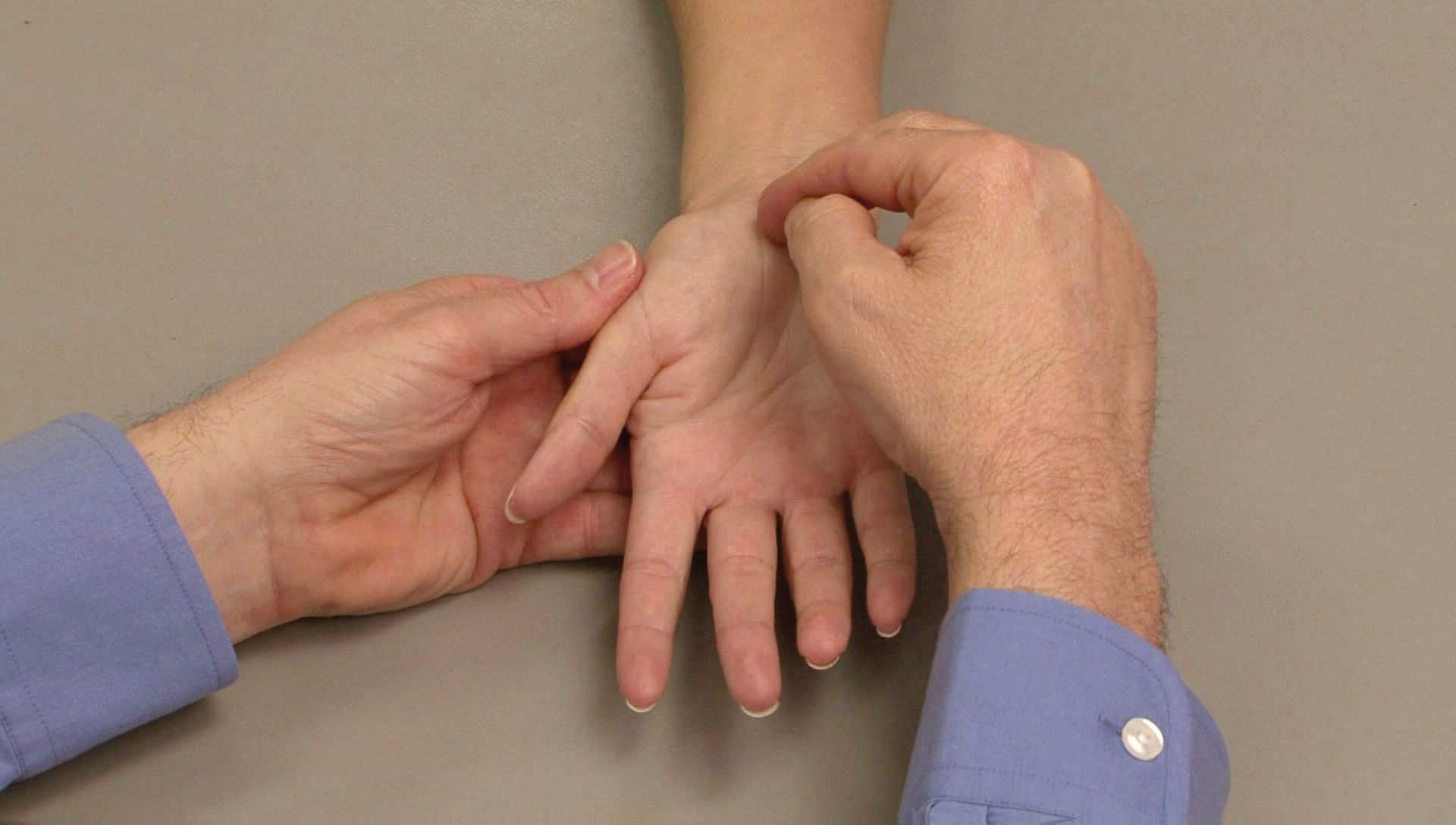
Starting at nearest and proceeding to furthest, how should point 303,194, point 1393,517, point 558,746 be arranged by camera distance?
point 558,746 → point 1393,517 → point 303,194

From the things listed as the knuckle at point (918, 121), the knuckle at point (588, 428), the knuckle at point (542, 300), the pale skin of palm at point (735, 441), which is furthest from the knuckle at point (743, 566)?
the knuckle at point (918, 121)

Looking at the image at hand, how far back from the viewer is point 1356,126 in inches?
45.9

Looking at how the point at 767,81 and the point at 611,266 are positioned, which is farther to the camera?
the point at 767,81

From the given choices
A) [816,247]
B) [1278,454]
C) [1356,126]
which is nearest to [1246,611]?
[1278,454]

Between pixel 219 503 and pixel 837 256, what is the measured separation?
473mm

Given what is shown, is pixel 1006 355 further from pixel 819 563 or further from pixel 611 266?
pixel 611 266

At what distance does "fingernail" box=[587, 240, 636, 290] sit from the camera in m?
0.97

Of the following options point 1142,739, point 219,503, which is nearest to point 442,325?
point 219,503

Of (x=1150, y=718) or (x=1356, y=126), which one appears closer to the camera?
(x=1150, y=718)

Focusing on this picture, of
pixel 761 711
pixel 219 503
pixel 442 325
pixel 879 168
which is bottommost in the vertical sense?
pixel 761 711

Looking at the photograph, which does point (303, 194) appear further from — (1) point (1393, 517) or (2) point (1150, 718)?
(1) point (1393, 517)

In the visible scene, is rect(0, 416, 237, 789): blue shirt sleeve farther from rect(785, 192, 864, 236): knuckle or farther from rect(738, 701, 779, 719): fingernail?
rect(785, 192, 864, 236): knuckle

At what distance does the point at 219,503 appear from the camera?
0.85 meters

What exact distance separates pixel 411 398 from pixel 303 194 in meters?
0.32
